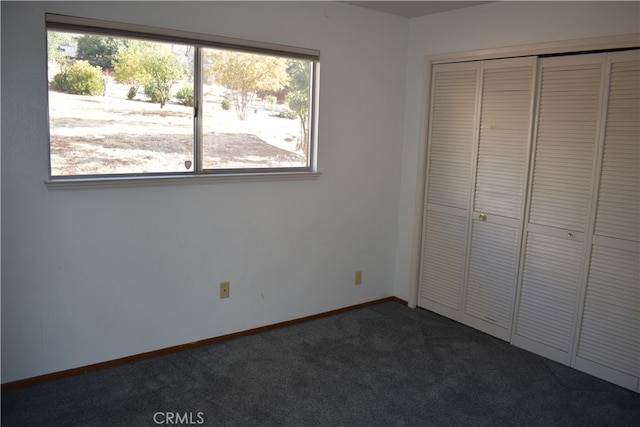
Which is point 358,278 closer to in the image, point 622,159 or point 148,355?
point 148,355

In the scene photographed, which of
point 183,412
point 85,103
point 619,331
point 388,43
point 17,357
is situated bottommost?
point 183,412

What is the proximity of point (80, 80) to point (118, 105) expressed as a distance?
228mm

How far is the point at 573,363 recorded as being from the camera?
10.6 ft

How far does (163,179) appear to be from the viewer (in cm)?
304

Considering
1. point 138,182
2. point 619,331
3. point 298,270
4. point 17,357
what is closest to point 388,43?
point 298,270

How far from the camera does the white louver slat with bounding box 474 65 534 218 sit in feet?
11.1

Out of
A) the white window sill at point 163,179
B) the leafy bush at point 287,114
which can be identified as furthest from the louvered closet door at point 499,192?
the leafy bush at point 287,114

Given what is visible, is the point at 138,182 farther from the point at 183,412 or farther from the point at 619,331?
the point at 619,331

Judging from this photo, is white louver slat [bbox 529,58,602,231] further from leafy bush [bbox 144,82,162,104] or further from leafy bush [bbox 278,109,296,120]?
leafy bush [bbox 144,82,162,104]

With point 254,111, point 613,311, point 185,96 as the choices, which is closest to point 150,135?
point 185,96

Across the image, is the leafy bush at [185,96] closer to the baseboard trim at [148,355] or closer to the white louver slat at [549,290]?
the baseboard trim at [148,355]

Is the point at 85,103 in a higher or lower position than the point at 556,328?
higher

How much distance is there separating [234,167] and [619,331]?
2539mm

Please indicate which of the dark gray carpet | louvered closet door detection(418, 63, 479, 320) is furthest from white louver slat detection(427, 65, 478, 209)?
the dark gray carpet
